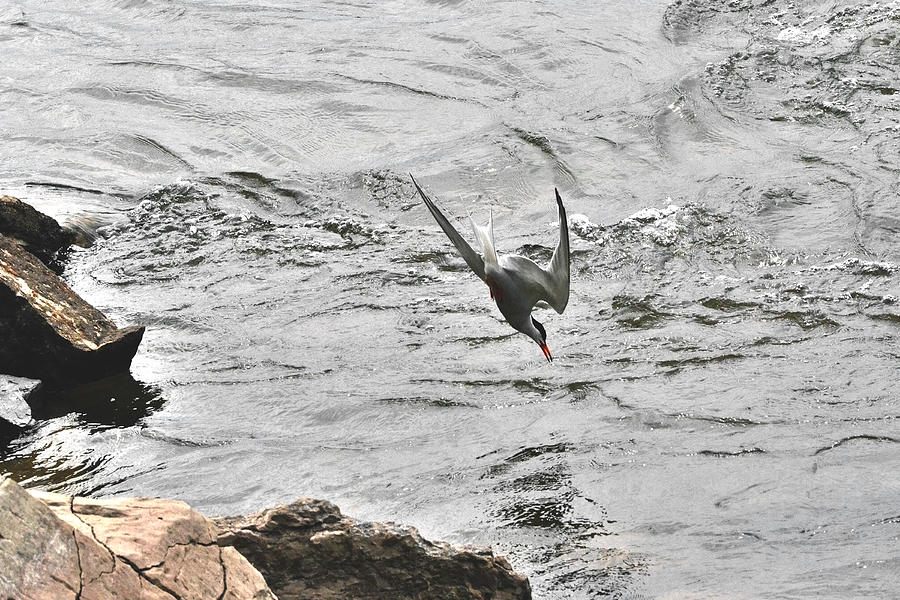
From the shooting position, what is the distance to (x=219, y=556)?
3.36 metres

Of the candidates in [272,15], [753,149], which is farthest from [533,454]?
[272,15]

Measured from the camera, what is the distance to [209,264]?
28.3 ft

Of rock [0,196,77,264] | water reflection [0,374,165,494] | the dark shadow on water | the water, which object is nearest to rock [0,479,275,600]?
the water

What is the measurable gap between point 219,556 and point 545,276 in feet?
9.89

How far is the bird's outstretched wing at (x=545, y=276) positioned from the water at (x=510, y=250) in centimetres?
74

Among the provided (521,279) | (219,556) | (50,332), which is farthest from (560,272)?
(219,556)

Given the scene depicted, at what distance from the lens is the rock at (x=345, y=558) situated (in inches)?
151

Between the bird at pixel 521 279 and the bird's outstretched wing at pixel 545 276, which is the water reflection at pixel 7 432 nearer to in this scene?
the bird at pixel 521 279

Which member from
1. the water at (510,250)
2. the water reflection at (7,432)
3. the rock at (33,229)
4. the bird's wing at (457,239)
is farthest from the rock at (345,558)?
the rock at (33,229)

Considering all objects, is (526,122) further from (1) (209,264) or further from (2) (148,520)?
(2) (148,520)

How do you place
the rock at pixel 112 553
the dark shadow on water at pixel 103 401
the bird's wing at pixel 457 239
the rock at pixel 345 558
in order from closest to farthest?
the rock at pixel 112 553 → the rock at pixel 345 558 → the bird's wing at pixel 457 239 → the dark shadow on water at pixel 103 401

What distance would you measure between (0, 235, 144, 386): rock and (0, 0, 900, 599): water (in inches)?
6.2

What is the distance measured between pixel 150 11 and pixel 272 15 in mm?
1841

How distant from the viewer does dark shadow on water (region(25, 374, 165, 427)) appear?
253 inches
